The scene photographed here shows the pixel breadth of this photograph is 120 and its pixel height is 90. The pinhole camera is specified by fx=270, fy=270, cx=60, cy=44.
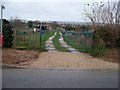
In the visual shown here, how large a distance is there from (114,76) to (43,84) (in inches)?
127

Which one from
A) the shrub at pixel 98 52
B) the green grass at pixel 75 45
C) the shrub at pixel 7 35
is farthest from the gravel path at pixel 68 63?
the shrub at pixel 7 35

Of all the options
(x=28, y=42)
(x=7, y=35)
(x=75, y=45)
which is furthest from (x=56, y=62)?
(x=75, y=45)

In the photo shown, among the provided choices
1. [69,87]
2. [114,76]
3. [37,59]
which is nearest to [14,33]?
[37,59]

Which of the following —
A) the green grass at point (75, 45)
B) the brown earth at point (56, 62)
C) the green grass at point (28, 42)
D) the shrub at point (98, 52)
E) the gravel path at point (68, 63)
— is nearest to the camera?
the gravel path at point (68, 63)

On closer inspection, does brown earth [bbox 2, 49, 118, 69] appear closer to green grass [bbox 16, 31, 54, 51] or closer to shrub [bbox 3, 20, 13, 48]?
green grass [bbox 16, 31, 54, 51]

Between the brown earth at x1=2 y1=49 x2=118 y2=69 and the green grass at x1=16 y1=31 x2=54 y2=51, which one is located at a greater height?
the green grass at x1=16 y1=31 x2=54 y2=51

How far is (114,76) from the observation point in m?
10.1

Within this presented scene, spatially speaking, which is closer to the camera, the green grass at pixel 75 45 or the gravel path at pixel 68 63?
the gravel path at pixel 68 63

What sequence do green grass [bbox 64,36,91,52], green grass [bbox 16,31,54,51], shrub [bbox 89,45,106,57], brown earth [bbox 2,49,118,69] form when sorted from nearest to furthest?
1. brown earth [bbox 2,49,118,69]
2. shrub [bbox 89,45,106,57]
3. green grass [bbox 16,31,54,51]
4. green grass [bbox 64,36,91,52]

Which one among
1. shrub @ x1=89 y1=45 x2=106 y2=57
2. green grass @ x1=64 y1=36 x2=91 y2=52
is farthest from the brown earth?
green grass @ x1=64 y1=36 x2=91 y2=52

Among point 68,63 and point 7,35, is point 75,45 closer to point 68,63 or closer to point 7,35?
point 7,35

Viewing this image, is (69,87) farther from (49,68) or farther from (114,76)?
(49,68)

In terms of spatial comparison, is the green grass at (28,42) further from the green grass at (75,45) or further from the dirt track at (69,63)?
the dirt track at (69,63)

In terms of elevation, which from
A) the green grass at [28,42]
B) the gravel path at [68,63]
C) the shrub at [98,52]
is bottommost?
the gravel path at [68,63]
